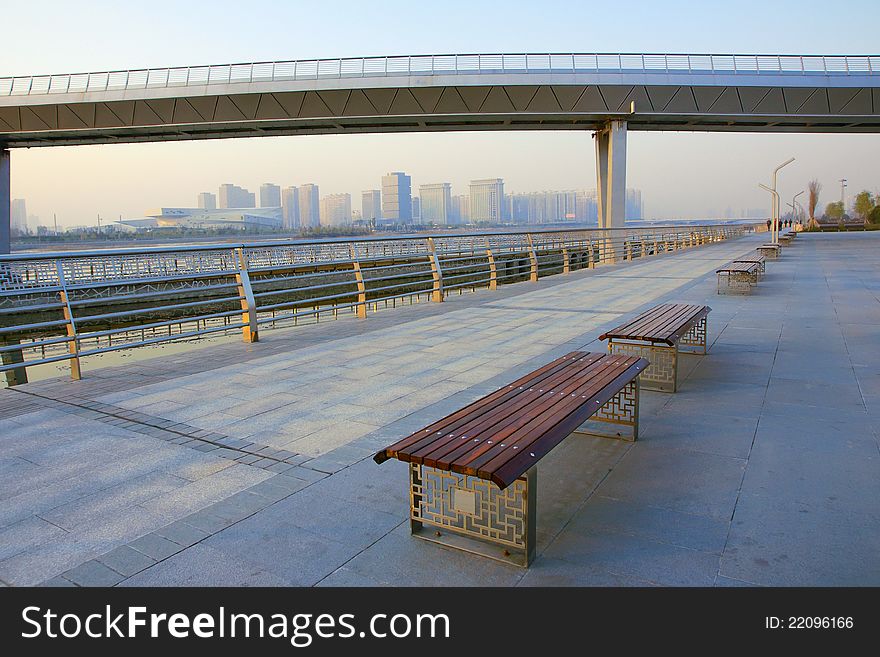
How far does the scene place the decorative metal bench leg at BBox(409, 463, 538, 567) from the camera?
3.21m

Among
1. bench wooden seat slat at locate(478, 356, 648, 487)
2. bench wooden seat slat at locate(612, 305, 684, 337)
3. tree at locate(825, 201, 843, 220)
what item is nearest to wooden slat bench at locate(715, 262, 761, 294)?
bench wooden seat slat at locate(612, 305, 684, 337)

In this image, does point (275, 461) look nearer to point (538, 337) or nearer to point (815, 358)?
point (538, 337)

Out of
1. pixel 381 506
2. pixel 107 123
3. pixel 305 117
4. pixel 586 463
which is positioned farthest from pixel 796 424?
pixel 107 123

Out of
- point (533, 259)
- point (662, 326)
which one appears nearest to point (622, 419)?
point (662, 326)

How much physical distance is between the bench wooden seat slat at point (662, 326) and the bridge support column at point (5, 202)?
5177 centimetres

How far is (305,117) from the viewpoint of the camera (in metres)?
42.6

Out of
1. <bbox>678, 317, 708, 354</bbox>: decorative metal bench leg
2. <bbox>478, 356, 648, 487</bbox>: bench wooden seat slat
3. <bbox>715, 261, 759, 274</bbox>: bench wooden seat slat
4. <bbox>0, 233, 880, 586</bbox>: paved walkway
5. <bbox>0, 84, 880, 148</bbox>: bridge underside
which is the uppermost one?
<bbox>0, 84, 880, 148</bbox>: bridge underside

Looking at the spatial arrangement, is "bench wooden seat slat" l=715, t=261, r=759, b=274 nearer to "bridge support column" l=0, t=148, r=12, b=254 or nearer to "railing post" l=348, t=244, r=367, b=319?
"railing post" l=348, t=244, r=367, b=319

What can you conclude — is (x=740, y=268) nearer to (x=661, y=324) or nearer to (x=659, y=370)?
(x=661, y=324)

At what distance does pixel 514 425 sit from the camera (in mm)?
3615

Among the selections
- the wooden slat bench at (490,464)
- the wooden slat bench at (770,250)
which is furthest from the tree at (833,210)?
the wooden slat bench at (490,464)

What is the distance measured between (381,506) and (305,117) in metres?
42.2

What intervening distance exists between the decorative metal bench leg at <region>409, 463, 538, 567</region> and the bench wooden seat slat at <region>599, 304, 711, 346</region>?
3019mm

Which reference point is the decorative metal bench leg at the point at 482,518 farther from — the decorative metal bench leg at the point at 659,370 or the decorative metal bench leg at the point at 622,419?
the decorative metal bench leg at the point at 659,370
